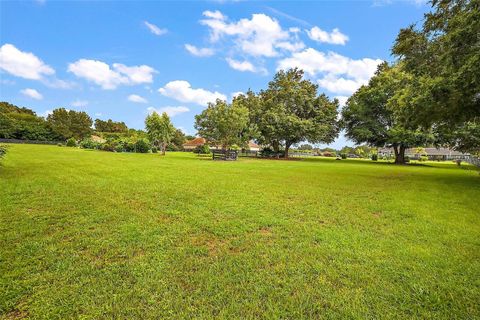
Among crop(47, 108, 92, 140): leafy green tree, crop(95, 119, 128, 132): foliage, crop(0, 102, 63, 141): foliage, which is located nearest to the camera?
crop(0, 102, 63, 141): foliage

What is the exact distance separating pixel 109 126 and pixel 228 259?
97.2 metres

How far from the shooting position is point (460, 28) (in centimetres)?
811

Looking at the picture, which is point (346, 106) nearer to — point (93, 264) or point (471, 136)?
point (471, 136)

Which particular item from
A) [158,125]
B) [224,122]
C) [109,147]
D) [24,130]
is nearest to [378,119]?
[224,122]

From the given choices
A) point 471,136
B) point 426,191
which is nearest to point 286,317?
point 426,191

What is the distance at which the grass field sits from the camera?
8.00ft

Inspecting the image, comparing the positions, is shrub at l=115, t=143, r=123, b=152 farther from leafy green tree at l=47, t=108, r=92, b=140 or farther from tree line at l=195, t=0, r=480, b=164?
leafy green tree at l=47, t=108, r=92, b=140

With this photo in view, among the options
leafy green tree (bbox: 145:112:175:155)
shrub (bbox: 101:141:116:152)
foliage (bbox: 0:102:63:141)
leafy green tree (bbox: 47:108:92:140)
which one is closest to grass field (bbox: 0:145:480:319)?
leafy green tree (bbox: 145:112:175:155)

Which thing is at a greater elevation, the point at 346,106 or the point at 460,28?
the point at 346,106

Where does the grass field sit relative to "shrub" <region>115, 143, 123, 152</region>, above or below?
below

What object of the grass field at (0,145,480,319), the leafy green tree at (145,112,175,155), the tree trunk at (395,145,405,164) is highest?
the leafy green tree at (145,112,175,155)

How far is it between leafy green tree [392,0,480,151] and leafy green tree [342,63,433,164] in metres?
18.1

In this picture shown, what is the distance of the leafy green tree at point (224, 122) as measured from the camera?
28391mm

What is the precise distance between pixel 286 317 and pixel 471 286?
2287 millimetres
